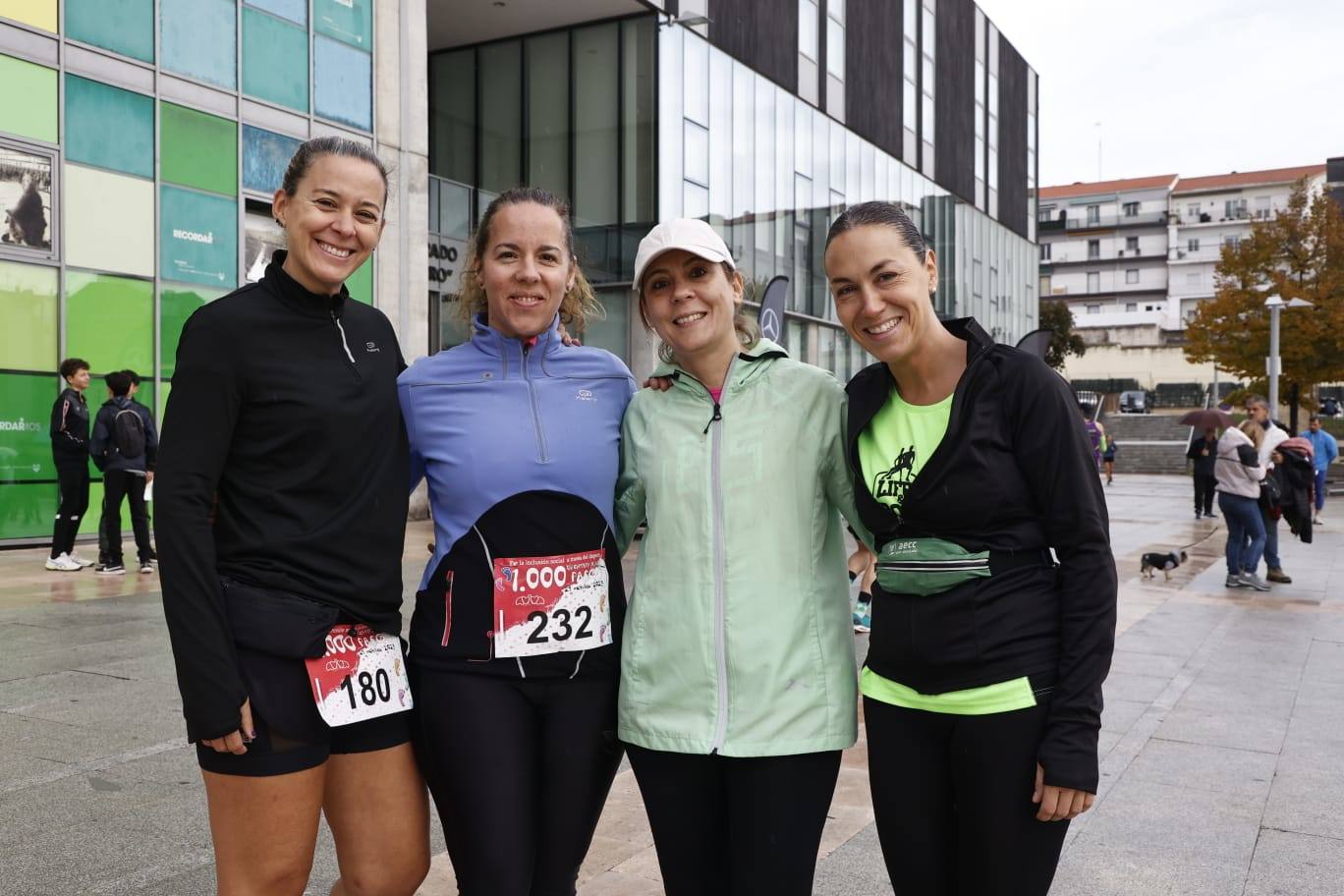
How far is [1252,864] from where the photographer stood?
3965 millimetres

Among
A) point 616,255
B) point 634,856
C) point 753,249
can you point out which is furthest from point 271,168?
point 634,856

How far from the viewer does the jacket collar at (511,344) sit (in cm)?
267

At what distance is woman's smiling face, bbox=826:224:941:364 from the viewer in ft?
7.75

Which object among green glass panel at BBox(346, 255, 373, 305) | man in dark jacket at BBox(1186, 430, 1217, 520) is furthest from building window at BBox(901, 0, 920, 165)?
green glass panel at BBox(346, 255, 373, 305)

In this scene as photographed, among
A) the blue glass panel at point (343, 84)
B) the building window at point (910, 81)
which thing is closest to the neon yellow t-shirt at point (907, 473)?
the blue glass panel at point (343, 84)

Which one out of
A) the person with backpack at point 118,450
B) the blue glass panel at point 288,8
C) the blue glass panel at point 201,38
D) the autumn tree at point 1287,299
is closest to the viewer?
the person with backpack at point 118,450

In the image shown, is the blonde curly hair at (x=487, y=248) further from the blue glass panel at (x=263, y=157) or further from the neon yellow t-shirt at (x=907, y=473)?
the blue glass panel at (x=263, y=157)

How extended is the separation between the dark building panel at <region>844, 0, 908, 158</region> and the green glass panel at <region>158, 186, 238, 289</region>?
1804 cm

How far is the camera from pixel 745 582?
2434mm

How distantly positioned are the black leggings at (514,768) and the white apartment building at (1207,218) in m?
99.0

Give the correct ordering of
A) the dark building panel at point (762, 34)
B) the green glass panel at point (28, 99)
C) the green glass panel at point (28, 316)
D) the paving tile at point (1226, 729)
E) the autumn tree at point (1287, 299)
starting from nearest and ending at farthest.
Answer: the paving tile at point (1226, 729) < the green glass panel at point (28, 99) < the green glass panel at point (28, 316) < the dark building panel at point (762, 34) < the autumn tree at point (1287, 299)

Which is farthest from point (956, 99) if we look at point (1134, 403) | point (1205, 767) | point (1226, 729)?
point (1205, 767)

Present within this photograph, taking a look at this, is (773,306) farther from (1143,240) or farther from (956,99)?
(1143,240)

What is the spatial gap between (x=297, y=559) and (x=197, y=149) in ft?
46.7
